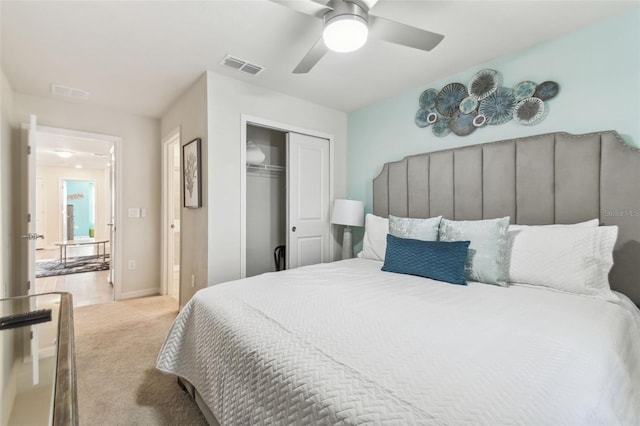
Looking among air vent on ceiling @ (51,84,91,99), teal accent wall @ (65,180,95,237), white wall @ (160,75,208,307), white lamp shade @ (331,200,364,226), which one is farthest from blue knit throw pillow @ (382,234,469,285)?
teal accent wall @ (65,180,95,237)

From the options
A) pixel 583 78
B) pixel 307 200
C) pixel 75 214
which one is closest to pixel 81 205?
pixel 75 214

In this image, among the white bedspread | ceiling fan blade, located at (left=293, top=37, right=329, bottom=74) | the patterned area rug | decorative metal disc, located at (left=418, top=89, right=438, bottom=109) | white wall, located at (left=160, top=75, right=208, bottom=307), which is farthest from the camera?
the patterned area rug

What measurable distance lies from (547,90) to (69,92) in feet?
14.7

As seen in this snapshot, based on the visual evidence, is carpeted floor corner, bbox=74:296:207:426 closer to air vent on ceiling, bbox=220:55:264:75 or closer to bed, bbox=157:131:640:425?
bed, bbox=157:131:640:425

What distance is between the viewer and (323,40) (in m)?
1.63

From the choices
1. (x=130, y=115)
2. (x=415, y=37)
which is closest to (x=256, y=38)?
(x=415, y=37)

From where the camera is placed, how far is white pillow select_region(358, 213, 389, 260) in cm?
265

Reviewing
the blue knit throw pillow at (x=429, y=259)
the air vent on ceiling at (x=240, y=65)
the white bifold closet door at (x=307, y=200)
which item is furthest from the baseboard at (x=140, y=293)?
the blue knit throw pillow at (x=429, y=259)

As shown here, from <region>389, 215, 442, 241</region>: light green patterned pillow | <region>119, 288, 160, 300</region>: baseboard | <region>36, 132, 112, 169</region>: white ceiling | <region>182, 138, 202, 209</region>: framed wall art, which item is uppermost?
<region>36, 132, 112, 169</region>: white ceiling

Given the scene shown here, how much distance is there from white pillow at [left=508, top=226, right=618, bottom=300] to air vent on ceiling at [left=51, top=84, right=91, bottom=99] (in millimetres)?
4268

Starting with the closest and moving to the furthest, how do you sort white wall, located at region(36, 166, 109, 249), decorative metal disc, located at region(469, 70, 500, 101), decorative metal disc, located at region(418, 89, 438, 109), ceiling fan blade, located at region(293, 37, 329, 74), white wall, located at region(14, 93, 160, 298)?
ceiling fan blade, located at region(293, 37, 329, 74) < decorative metal disc, located at region(469, 70, 500, 101) < decorative metal disc, located at region(418, 89, 438, 109) < white wall, located at region(14, 93, 160, 298) < white wall, located at region(36, 166, 109, 249)

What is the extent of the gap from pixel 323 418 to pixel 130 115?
4.28 m

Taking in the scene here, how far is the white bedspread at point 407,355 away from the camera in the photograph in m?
0.74

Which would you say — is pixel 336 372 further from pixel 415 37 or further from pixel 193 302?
pixel 415 37
